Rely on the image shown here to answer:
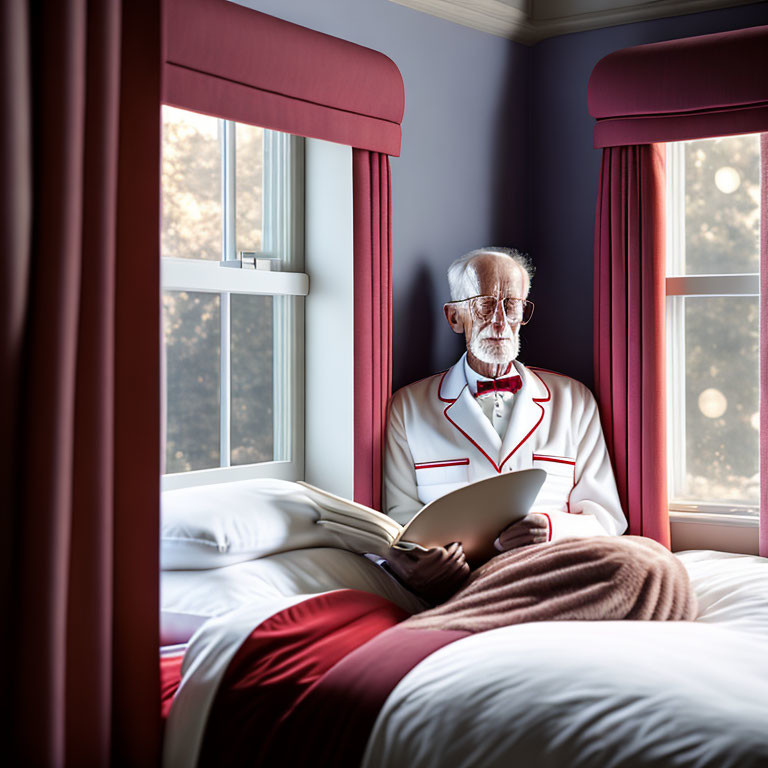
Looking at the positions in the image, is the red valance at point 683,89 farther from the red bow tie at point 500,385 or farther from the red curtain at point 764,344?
the red bow tie at point 500,385

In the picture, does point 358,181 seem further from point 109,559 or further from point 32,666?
point 32,666

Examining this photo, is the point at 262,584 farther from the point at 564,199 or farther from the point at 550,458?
the point at 564,199

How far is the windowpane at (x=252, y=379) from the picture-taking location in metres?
2.67

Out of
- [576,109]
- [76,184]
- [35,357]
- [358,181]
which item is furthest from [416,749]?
[576,109]

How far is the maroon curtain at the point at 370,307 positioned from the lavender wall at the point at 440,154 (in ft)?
0.61

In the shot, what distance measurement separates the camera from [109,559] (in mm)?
1227

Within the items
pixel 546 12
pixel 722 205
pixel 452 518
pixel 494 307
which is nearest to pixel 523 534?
pixel 452 518

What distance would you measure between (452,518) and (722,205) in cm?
182

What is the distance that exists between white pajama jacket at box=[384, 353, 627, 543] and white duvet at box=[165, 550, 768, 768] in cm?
111

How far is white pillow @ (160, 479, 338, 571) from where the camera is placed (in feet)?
6.07

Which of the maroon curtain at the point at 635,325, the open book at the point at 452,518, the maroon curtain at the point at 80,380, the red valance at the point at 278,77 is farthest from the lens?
the maroon curtain at the point at 635,325

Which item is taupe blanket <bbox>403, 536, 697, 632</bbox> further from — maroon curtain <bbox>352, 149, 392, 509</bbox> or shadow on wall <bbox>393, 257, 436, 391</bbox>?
shadow on wall <bbox>393, 257, 436, 391</bbox>

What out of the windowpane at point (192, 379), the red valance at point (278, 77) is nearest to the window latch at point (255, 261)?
the windowpane at point (192, 379)

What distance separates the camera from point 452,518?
6.37ft
